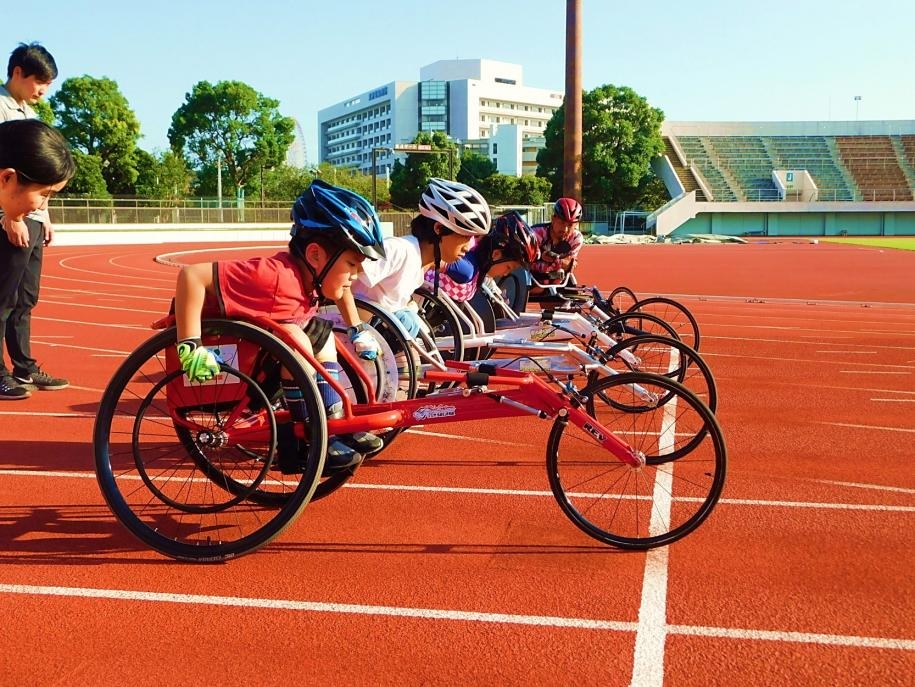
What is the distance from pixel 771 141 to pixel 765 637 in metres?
77.5

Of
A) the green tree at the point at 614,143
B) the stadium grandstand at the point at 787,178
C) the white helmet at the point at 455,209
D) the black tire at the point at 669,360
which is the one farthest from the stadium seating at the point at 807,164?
the white helmet at the point at 455,209

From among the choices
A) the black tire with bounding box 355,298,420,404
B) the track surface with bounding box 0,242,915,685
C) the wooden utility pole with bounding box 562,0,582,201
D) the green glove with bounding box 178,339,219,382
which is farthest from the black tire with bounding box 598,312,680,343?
the wooden utility pole with bounding box 562,0,582,201

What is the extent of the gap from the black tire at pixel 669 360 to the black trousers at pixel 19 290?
12.5ft

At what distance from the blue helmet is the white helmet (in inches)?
62.2

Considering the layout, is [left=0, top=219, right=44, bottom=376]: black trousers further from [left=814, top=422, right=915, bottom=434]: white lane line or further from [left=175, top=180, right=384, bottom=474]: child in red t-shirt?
[left=814, top=422, right=915, bottom=434]: white lane line

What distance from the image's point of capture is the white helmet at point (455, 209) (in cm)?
502

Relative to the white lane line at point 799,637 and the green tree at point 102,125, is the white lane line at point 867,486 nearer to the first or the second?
the white lane line at point 799,637

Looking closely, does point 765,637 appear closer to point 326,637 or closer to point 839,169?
point 326,637

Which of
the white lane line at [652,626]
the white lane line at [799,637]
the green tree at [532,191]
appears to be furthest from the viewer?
the green tree at [532,191]

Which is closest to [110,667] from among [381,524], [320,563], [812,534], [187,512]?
[320,563]

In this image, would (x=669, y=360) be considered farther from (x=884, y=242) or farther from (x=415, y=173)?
(x=415, y=173)

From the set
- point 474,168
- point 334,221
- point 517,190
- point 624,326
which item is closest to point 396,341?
point 334,221

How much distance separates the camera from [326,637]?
2664mm

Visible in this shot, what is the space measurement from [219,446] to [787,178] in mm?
70082
